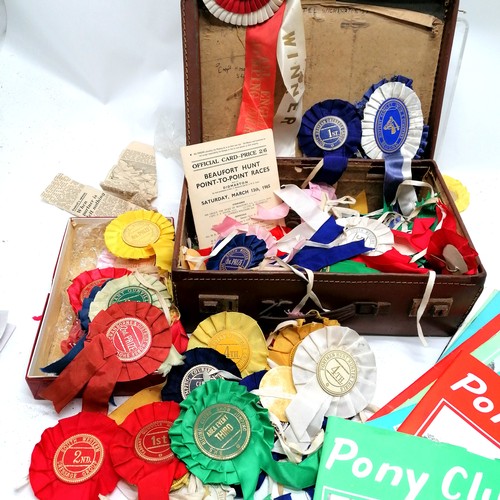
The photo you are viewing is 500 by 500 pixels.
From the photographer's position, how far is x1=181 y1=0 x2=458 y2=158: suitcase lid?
129 centimetres

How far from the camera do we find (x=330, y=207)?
Result: 1363 mm

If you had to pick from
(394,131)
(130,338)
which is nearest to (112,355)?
(130,338)

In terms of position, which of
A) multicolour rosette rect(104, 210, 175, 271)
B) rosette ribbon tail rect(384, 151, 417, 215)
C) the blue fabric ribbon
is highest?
rosette ribbon tail rect(384, 151, 417, 215)

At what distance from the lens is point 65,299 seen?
49.6 inches

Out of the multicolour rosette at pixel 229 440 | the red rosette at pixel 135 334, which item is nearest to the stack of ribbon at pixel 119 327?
the red rosette at pixel 135 334

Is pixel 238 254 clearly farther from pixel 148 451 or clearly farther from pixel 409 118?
pixel 409 118

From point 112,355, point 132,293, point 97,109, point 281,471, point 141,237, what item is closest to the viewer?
point 281,471

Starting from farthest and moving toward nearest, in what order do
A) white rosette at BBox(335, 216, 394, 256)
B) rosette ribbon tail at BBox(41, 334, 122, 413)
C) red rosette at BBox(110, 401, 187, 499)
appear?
white rosette at BBox(335, 216, 394, 256) < rosette ribbon tail at BBox(41, 334, 122, 413) < red rosette at BBox(110, 401, 187, 499)

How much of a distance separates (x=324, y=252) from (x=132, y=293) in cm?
41

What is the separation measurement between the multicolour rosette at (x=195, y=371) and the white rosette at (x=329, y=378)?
4.9 inches

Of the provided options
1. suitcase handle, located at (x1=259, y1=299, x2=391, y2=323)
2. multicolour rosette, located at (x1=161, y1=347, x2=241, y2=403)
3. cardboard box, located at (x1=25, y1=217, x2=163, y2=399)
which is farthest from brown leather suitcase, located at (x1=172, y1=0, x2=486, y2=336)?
cardboard box, located at (x1=25, y1=217, x2=163, y2=399)

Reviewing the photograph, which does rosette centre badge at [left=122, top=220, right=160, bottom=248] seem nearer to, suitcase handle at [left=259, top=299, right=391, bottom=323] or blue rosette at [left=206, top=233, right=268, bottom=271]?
blue rosette at [left=206, top=233, right=268, bottom=271]

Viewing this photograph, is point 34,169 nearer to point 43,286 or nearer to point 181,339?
point 43,286

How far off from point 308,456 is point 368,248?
0.45 m
